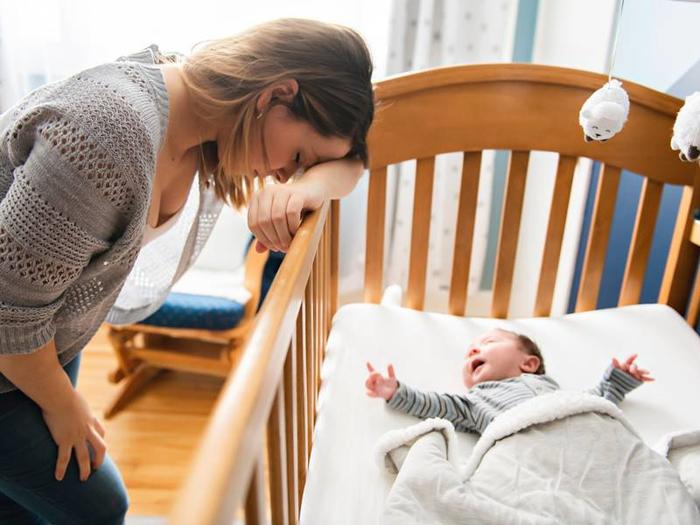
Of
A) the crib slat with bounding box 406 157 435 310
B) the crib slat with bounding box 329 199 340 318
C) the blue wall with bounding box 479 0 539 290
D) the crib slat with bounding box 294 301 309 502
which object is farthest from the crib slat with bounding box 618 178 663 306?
the crib slat with bounding box 294 301 309 502

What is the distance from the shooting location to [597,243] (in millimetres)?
1407

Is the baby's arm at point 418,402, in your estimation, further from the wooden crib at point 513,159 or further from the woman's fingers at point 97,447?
the woman's fingers at point 97,447

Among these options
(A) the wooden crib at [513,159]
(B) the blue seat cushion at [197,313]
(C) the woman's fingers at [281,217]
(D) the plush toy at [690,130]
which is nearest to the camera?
(C) the woman's fingers at [281,217]

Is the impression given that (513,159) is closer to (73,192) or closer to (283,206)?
(283,206)

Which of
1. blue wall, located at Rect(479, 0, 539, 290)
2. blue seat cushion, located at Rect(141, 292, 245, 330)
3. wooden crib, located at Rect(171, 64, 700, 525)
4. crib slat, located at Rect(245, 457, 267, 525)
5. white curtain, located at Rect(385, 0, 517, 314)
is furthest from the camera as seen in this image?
blue wall, located at Rect(479, 0, 539, 290)

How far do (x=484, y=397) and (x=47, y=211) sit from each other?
78 centimetres

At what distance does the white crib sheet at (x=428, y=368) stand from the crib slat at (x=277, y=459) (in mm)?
175

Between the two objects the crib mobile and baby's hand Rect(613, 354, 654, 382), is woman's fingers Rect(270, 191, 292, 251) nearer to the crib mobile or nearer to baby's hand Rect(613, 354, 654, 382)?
the crib mobile

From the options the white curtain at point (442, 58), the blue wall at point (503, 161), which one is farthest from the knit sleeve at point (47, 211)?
the blue wall at point (503, 161)

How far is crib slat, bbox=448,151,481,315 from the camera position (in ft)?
4.49

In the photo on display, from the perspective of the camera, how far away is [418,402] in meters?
1.04

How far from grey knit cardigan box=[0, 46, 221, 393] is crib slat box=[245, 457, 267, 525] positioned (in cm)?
32

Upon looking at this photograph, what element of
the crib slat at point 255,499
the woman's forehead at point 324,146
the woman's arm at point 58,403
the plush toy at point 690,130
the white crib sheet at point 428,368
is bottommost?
the white crib sheet at point 428,368

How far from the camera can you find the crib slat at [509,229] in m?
1.37
